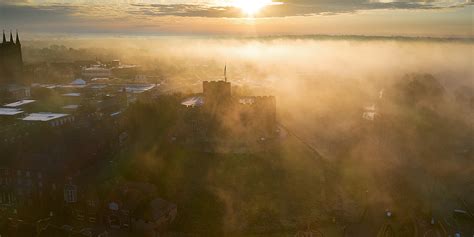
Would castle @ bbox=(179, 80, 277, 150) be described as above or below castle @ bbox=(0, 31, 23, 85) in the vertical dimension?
below

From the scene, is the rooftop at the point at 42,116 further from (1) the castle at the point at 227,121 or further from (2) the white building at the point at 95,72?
(2) the white building at the point at 95,72

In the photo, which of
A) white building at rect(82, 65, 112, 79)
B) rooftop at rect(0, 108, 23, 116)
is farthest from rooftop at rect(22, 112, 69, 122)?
white building at rect(82, 65, 112, 79)

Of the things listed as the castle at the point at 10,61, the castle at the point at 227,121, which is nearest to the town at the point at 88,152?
the castle at the point at 227,121

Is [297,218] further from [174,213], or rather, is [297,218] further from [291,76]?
[291,76]

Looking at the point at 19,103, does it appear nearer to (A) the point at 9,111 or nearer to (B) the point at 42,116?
(A) the point at 9,111

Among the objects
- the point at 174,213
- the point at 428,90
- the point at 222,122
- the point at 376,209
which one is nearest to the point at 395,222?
the point at 376,209

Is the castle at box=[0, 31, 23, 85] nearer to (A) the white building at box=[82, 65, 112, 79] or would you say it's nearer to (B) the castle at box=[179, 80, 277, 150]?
(A) the white building at box=[82, 65, 112, 79]

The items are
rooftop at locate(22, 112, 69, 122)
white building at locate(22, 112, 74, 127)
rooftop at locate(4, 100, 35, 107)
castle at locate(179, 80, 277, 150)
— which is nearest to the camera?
castle at locate(179, 80, 277, 150)

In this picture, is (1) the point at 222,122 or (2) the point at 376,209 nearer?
(2) the point at 376,209
